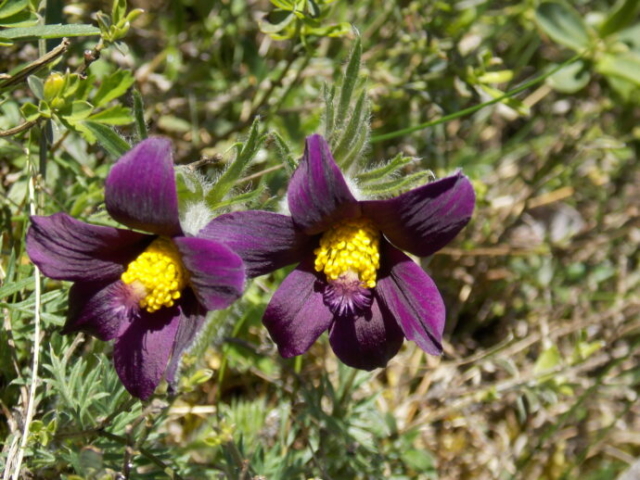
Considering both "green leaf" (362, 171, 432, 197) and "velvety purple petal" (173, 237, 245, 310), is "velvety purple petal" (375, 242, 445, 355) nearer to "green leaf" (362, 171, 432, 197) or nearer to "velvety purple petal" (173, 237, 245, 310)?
"green leaf" (362, 171, 432, 197)

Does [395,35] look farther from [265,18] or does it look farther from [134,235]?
[134,235]

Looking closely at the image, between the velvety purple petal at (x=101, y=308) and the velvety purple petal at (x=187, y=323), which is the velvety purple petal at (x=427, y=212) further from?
the velvety purple petal at (x=101, y=308)

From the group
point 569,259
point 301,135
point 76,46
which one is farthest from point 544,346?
point 76,46

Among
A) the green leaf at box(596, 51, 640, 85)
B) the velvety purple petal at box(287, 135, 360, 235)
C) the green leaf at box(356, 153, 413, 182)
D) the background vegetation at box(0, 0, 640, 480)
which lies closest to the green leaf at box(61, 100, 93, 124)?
the background vegetation at box(0, 0, 640, 480)

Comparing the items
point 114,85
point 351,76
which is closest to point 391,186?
point 351,76

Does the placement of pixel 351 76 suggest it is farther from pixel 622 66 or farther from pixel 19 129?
pixel 622 66

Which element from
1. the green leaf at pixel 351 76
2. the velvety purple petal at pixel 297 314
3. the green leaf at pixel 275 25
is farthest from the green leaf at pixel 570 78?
the velvety purple petal at pixel 297 314
